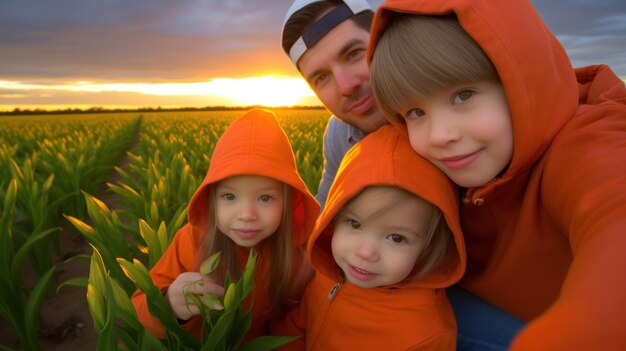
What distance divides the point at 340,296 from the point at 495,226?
0.58m

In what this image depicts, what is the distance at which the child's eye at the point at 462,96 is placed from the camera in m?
1.00

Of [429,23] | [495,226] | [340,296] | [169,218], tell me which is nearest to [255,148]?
[340,296]

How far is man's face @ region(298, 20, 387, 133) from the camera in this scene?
1.87 m

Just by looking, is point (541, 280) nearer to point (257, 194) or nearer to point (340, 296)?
point (340, 296)

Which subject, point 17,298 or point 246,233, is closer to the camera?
point 246,233

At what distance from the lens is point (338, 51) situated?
1866 mm

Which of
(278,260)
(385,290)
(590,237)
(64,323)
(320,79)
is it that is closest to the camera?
(590,237)

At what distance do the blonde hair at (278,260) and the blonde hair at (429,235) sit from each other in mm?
365

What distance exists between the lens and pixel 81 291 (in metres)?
2.71

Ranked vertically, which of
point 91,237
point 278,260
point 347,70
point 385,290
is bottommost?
point 385,290

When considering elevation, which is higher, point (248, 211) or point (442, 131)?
point (442, 131)

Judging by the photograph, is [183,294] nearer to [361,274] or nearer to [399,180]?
[361,274]

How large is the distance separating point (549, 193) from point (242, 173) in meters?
0.97

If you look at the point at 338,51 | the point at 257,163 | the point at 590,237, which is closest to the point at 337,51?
the point at 338,51
